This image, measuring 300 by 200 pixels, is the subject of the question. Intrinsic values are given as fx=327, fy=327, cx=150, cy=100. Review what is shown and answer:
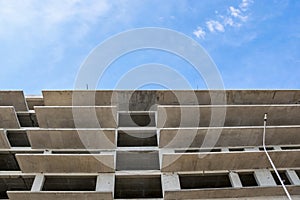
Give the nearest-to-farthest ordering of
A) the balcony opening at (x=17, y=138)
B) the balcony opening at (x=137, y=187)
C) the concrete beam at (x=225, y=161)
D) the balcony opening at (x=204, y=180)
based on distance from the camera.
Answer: the concrete beam at (x=225, y=161) → the balcony opening at (x=137, y=187) → the balcony opening at (x=204, y=180) → the balcony opening at (x=17, y=138)

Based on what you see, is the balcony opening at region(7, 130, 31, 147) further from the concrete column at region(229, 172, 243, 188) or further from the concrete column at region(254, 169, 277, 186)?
the concrete column at region(254, 169, 277, 186)

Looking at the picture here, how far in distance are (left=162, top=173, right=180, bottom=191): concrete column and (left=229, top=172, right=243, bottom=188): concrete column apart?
218 cm

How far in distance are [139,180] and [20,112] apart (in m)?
7.30

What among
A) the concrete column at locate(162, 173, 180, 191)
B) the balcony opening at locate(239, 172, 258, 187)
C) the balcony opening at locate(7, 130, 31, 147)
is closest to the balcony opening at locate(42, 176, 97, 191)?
the concrete column at locate(162, 173, 180, 191)

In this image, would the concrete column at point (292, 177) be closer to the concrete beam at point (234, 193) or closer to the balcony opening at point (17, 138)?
the concrete beam at point (234, 193)

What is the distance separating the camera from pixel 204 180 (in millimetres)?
14422

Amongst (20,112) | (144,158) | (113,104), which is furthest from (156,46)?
(20,112)

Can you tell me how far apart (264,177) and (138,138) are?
593cm

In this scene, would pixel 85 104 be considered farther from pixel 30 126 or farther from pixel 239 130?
pixel 239 130

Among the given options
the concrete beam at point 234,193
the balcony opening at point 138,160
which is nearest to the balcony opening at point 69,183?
the balcony opening at point 138,160

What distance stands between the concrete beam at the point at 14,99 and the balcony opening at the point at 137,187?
21.6 feet

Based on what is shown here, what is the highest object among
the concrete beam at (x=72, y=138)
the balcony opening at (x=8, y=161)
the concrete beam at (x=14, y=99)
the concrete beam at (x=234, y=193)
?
the concrete beam at (x=14, y=99)

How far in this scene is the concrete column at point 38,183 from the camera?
12578 mm

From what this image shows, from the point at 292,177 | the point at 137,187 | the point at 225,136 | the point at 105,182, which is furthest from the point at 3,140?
the point at 292,177
